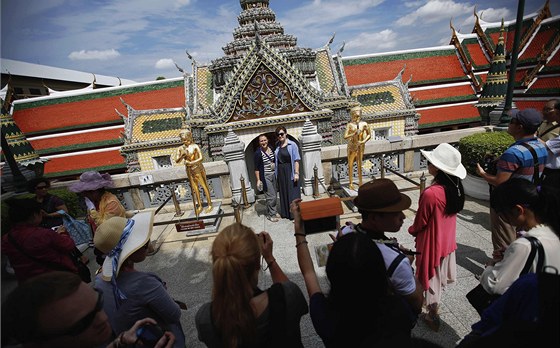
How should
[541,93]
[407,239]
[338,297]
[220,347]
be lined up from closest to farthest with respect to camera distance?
[338,297] < [220,347] < [407,239] < [541,93]

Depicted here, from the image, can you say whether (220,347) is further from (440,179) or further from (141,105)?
(141,105)

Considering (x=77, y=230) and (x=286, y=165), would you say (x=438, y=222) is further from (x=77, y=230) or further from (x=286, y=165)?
(x=77, y=230)

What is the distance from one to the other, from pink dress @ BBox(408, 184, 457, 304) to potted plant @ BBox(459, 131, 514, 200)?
3.86 meters

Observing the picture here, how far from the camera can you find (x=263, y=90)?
973 centimetres

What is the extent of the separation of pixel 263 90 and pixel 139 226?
8.28m

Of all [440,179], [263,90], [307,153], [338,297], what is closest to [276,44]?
[263,90]

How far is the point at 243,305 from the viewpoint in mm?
1490

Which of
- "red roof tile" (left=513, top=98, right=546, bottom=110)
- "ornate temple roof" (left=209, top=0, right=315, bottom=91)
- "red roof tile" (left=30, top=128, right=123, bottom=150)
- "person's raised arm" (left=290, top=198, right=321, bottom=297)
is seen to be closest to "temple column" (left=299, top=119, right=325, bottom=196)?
"person's raised arm" (left=290, top=198, right=321, bottom=297)

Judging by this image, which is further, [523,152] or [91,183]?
[91,183]

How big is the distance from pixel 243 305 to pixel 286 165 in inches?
184

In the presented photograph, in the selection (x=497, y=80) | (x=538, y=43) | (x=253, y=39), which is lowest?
Result: (x=497, y=80)

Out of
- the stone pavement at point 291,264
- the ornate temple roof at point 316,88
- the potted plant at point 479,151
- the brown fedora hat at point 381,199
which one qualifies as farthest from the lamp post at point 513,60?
the brown fedora hat at point 381,199

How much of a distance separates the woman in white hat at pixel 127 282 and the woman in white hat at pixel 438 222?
8.74 feet

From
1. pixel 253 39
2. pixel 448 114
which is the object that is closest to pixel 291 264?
pixel 253 39
